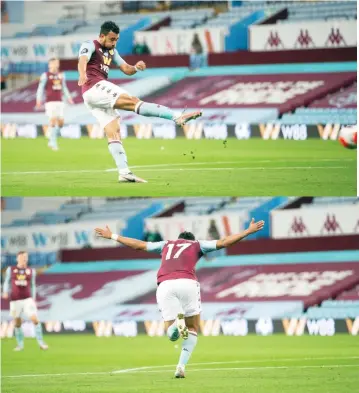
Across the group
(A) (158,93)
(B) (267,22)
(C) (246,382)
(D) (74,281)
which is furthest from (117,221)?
(C) (246,382)

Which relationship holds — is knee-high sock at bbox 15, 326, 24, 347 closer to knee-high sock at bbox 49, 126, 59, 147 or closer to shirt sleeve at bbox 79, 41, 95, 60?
knee-high sock at bbox 49, 126, 59, 147

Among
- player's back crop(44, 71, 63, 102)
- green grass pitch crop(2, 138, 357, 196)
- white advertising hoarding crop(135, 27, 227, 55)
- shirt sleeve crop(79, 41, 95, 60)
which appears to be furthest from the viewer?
white advertising hoarding crop(135, 27, 227, 55)

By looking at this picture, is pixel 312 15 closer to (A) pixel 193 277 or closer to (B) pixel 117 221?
(B) pixel 117 221

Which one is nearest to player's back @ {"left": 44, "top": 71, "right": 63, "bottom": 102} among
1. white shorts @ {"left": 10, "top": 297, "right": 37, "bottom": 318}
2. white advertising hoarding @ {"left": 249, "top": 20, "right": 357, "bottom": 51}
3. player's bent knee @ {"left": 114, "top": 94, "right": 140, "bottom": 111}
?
white shorts @ {"left": 10, "top": 297, "right": 37, "bottom": 318}

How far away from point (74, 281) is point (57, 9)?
15.7 ft

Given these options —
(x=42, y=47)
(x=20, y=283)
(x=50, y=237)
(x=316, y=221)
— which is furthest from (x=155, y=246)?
(x=42, y=47)

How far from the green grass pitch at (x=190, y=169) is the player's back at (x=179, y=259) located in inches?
101

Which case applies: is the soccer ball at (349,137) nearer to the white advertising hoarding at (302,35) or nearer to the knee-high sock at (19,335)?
the knee-high sock at (19,335)

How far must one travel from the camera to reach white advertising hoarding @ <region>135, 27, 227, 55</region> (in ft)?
76.0

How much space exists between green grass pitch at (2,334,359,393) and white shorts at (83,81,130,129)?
2.51 m

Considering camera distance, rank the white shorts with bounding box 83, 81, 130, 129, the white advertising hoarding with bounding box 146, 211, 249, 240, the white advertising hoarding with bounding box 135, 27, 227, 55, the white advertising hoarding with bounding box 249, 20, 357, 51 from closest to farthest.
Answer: the white shorts with bounding box 83, 81, 130, 129, the white advertising hoarding with bounding box 249, 20, 357, 51, the white advertising hoarding with bounding box 146, 211, 249, 240, the white advertising hoarding with bounding box 135, 27, 227, 55

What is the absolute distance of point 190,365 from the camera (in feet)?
46.4

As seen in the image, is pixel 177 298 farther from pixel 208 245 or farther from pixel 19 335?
pixel 19 335

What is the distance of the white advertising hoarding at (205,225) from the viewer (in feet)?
73.9
